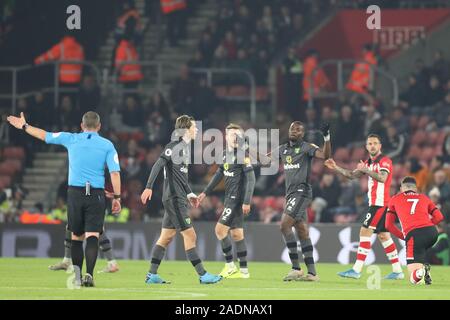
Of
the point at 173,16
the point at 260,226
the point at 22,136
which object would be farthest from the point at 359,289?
the point at 173,16

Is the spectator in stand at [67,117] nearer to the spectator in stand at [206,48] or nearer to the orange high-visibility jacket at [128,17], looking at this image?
the orange high-visibility jacket at [128,17]

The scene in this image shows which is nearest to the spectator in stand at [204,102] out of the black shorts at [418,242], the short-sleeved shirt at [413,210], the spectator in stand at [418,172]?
the spectator in stand at [418,172]

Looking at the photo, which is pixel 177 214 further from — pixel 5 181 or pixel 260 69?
pixel 260 69

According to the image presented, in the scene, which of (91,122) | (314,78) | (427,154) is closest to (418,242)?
(91,122)

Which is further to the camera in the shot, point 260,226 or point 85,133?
point 260,226

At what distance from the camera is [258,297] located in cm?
1562

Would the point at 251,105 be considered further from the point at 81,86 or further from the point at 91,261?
the point at 91,261

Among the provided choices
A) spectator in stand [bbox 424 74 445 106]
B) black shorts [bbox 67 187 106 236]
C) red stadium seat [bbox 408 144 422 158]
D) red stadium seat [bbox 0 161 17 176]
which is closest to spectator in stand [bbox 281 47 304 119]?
spectator in stand [bbox 424 74 445 106]

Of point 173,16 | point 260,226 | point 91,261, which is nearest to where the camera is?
point 91,261

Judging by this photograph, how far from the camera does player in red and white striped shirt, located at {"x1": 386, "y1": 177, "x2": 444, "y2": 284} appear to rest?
718 inches

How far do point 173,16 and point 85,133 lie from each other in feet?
54.5

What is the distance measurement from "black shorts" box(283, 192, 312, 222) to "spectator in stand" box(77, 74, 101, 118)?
36.9 feet

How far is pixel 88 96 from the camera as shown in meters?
29.7

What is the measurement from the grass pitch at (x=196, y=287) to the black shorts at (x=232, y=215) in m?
0.86
